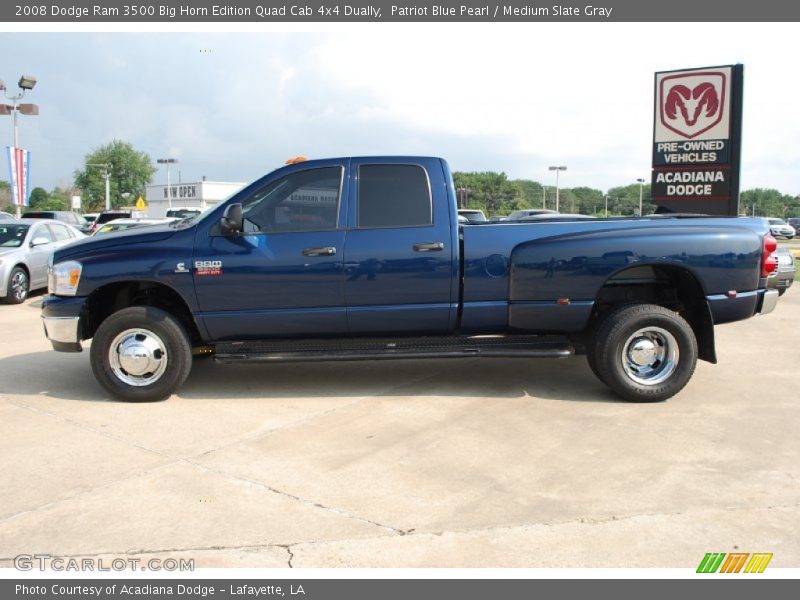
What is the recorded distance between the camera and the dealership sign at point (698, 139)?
Result: 36.8 feet

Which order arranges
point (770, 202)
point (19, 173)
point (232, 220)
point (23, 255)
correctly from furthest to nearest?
point (770, 202) < point (19, 173) < point (23, 255) < point (232, 220)

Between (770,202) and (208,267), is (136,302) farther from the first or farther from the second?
(770,202)

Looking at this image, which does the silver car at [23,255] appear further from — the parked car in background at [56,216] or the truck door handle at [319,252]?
the parked car in background at [56,216]

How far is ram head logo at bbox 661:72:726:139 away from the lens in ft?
37.1

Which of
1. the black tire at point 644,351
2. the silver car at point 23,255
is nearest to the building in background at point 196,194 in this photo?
the silver car at point 23,255

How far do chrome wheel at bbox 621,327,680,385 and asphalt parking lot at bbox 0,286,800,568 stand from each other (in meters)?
0.31

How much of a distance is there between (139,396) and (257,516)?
247cm

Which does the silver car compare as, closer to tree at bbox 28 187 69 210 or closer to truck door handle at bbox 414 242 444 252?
truck door handle at bbox 414 242 444 252

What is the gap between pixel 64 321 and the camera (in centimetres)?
543

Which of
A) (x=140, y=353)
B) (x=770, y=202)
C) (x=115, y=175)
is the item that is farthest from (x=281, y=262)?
(x=770, y=202)

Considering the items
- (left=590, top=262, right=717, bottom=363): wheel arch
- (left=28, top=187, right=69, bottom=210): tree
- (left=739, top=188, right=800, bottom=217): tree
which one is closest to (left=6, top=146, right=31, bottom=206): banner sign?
(left=590, top=262, right=717, bottom=363): wheel arch

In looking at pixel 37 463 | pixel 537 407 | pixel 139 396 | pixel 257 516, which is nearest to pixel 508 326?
pixel 537 407

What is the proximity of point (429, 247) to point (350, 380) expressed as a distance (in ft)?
5.34
